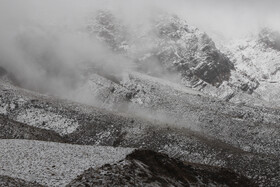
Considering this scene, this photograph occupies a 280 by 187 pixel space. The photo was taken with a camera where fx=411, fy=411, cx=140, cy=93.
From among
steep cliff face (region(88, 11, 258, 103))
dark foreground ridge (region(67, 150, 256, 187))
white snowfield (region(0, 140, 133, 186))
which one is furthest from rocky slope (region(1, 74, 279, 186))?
steep cliff face (region(88, 11, 258, 103))

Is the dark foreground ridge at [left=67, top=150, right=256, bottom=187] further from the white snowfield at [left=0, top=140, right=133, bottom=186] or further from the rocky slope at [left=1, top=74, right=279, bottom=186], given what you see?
the rocky slope at [left=1, top=74, right=279, bottom=186]

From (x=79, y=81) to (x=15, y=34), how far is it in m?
44.0

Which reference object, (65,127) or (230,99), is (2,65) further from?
(230,99)

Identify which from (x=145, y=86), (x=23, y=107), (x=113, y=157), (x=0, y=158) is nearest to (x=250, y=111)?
(x=145, y=86)

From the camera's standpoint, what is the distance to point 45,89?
425 feet

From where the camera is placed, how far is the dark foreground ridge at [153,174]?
31.8 metres

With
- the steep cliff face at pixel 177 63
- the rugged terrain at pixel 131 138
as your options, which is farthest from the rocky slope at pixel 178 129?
the steep cliff face at pixel 177 63

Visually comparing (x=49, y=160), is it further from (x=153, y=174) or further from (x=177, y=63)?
(x=177, y=63)

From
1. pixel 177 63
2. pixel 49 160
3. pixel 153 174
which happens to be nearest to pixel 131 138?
pixel 49 160

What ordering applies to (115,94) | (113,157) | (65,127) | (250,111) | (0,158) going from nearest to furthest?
(0,158) < (113,157) < (65,127) < (250,111) < (115,94)

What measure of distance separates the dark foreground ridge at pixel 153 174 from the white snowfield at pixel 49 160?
12.6 feet

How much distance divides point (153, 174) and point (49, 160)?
43.2ft

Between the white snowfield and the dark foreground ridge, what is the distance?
3.85 metres

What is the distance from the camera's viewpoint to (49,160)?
44688mm
